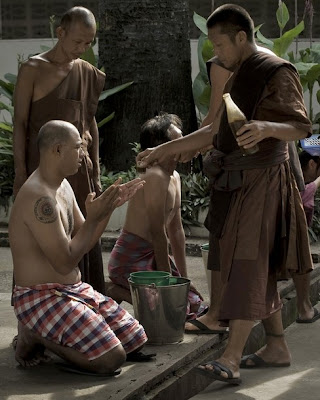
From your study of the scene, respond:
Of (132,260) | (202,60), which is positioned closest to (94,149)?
(132,260)

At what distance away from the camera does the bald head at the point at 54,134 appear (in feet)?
17.1

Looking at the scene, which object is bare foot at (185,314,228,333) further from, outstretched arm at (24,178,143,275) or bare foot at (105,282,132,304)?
outstretched arm at (24,178,143,275)

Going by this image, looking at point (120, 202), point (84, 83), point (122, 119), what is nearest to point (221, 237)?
point (120, 202)

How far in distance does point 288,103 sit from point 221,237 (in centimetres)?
77

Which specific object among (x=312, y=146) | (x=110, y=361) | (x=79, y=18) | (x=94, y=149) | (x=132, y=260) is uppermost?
(x=79, y=18)

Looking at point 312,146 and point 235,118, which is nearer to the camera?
point 235,118

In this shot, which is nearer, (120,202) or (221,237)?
(120,202)

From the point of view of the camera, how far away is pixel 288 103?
17.5ft

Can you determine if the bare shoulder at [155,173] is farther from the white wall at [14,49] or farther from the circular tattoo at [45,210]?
the white wall at [14,49]

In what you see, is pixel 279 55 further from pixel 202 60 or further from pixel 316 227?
pixel 316 227

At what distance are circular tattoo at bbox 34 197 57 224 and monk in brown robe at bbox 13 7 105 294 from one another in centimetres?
69

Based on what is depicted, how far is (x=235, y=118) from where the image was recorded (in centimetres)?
525

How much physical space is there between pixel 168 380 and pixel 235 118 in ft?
4.21

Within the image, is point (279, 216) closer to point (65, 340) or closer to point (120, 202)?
point (120, 202)
